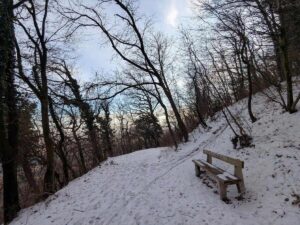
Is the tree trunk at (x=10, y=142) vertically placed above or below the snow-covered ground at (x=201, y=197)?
above

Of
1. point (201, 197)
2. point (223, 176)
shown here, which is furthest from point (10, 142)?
point (223, 176)

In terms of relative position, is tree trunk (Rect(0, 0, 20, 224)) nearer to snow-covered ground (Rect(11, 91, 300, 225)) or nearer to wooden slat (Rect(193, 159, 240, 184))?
snow-covered ground (Rect(11, 91, 300, 225))

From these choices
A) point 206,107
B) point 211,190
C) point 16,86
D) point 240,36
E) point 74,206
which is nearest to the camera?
point 211,190

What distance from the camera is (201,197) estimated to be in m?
7.87

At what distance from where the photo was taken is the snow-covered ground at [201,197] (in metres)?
6.31

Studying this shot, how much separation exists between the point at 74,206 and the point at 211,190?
164 inches

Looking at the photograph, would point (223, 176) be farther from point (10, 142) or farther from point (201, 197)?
point (10, 142)

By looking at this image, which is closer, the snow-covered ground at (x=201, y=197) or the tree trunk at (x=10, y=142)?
the snow-covered ground at (x=201, y=197)

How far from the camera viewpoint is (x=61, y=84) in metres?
15.0

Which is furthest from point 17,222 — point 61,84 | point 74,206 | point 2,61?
point 61,84

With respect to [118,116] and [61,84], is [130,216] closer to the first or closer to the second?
[61,84]

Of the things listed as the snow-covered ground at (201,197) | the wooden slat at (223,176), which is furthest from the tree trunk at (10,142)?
the wooden slat at (223,176)

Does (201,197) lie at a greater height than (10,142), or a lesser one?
lesser

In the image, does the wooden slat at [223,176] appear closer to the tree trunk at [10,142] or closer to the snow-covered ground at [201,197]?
the snow-covered ground at [201,197]
